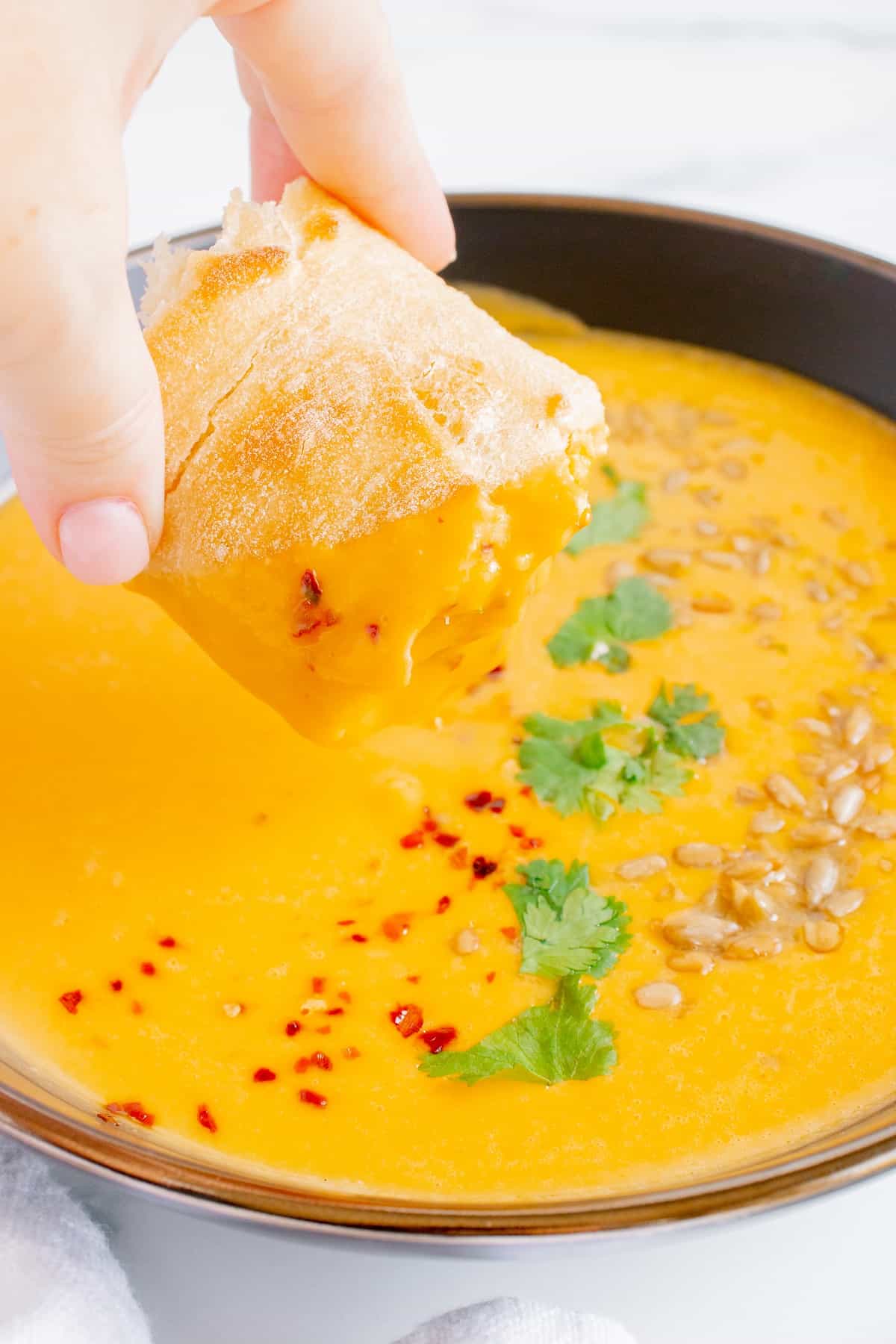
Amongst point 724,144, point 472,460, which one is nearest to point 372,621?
point 472,460

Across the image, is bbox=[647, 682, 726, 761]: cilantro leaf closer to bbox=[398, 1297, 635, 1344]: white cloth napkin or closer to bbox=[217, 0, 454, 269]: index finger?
bbox=[217, 0, 454, 269]: index finger

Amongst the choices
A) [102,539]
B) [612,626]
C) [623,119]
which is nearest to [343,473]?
[102,539]

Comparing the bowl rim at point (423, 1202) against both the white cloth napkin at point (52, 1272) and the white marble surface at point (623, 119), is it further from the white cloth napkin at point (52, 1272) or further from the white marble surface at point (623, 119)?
the white marble surface at point (623, 119)

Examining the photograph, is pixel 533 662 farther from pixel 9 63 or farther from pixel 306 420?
pixel 9 63

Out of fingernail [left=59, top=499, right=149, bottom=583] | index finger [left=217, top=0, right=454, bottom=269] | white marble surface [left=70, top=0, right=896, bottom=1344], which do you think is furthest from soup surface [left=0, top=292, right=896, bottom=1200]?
white marble surface [left=70, top=0, right=896, bottom=1344]

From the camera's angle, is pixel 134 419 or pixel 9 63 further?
pixel 134 419

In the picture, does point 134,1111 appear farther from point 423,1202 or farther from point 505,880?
point 505,880
